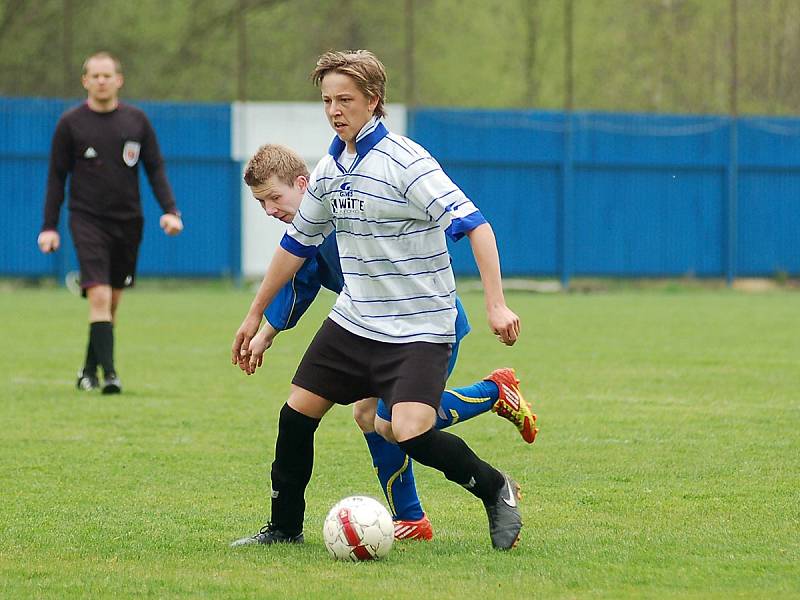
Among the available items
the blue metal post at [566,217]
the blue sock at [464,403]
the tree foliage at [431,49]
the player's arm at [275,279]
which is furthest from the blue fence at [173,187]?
the player's arm at [275,279]

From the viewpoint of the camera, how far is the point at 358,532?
487cm

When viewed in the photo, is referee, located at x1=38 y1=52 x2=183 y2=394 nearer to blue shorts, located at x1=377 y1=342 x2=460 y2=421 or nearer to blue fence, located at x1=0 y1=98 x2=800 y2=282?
blue shorts, located at x1=377 y1=342 x2=460 y2=421

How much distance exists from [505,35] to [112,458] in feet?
82.0

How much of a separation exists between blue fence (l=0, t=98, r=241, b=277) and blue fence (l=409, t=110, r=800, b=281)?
3.06m

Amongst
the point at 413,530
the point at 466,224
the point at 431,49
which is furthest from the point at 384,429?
the point at 431,49

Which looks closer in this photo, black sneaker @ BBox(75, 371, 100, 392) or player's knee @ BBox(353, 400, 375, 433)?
player's knee @ BBox(353, 400, 375, 433)

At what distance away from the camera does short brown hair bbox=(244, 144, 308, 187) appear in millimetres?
5355

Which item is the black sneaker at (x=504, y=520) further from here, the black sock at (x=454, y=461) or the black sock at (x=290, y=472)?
the black sock at (x=290, y=472)

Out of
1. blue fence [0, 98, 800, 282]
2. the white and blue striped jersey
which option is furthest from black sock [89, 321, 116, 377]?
blue fence [0, 98, 800, 282]

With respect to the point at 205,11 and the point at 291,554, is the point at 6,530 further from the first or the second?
the point at 205,11

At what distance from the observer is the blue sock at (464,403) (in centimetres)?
550

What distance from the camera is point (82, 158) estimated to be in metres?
9.81

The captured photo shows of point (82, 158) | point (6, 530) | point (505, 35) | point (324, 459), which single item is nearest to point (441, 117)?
point (505, 35)

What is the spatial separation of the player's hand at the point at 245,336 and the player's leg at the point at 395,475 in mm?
456
